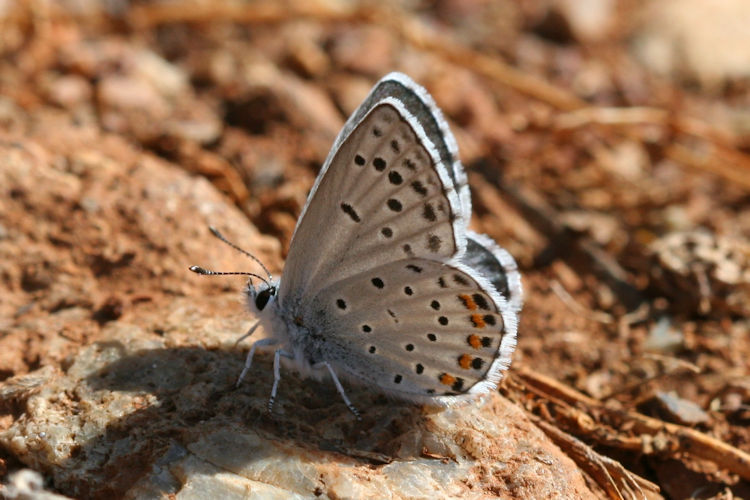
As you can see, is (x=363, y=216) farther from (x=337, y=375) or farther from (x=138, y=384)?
(x=138, y=384)

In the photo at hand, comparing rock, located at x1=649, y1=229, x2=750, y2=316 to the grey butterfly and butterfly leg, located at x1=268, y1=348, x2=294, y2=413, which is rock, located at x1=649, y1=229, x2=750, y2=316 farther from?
butterfly leg, located at x1=268, y1=348, x2=294, y2=413

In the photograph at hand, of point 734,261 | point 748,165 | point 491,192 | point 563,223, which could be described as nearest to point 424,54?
point 491,192

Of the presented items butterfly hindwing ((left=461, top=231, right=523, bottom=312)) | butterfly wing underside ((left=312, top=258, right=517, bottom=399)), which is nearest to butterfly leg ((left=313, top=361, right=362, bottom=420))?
butterfly wing underside ((left=312, top=258, right=517, bottom=399))

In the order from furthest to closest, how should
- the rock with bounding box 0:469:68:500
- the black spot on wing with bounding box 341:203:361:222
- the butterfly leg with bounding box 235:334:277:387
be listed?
the butterfly leg with bounding box 235:334:277:387 < the black spot on wing with bounding box 341:203:361:222 < the rock with bounding box 0:469:68:500

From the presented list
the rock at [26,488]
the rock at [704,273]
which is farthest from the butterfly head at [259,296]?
the rock at [704,273]

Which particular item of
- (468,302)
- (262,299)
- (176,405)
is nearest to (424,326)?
(468,302)

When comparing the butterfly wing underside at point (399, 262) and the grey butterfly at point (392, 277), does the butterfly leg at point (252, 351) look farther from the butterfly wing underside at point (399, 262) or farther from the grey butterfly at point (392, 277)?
the butterfly wing underside at point (399, 262)
